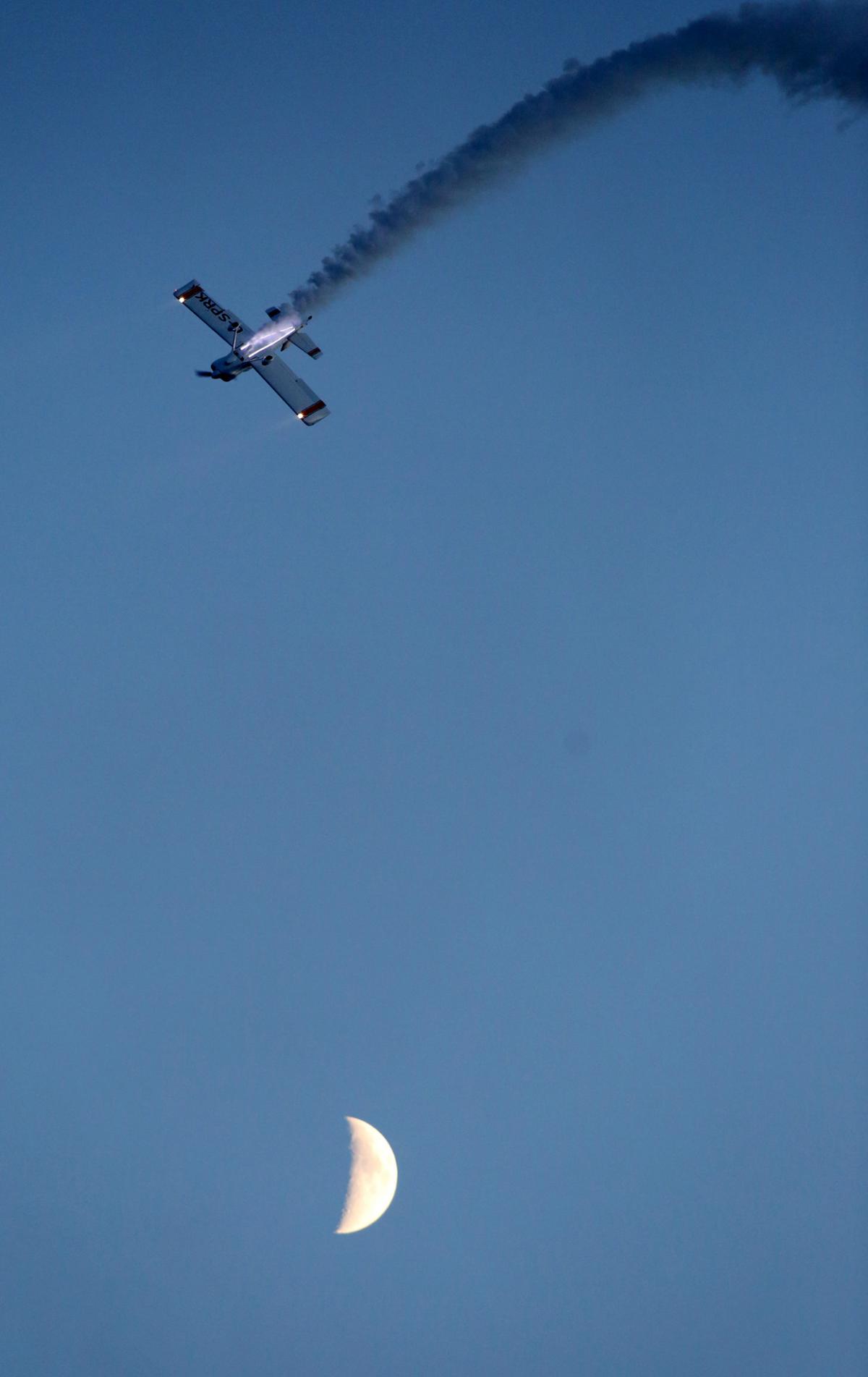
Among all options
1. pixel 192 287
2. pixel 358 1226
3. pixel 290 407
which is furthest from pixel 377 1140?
pixel 192 287

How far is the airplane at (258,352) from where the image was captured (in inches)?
1501

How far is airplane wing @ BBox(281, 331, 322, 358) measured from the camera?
3812 centimetres

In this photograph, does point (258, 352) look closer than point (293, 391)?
Yes

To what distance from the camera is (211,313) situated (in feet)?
130

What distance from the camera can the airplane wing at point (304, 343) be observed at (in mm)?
38125

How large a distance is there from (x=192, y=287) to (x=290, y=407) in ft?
17.2

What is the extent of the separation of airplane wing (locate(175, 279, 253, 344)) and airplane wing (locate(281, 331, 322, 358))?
1.88m

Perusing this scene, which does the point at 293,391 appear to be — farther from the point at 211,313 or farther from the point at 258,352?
the point at 211,313

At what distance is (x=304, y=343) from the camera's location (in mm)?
38625

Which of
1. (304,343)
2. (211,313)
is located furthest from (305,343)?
(211,313)

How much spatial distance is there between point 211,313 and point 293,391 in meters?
3.92

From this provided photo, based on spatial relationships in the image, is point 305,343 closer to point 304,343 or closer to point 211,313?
point 304,343

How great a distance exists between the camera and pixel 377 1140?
5116 centimetres

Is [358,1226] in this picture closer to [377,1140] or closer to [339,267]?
[377,1140]
